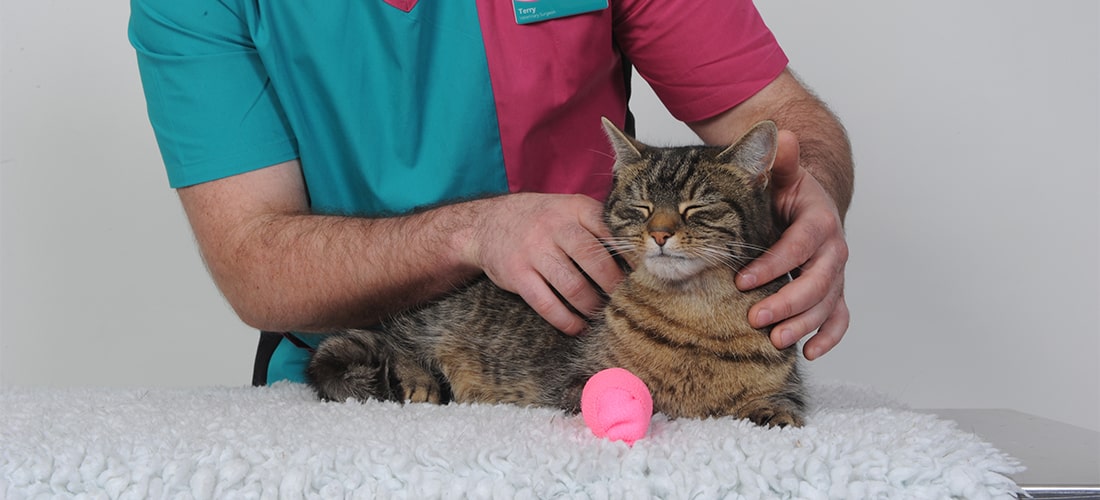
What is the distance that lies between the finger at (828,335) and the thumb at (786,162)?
0.63ft

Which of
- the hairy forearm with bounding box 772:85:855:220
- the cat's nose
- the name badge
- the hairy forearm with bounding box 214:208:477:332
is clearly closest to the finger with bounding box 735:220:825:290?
the cat's nose

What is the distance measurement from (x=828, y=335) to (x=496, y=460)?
0.57 meters

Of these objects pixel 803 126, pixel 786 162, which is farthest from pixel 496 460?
pixel 803 126

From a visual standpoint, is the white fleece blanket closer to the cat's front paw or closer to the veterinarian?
the cat's front paw

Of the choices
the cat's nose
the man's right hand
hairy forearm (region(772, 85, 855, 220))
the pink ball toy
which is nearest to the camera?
the pink ball toy

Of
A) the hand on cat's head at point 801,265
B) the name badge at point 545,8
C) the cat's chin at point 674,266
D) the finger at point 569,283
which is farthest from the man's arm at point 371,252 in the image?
the name badge at point 545,8

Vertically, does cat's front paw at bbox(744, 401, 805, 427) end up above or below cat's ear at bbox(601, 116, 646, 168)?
below

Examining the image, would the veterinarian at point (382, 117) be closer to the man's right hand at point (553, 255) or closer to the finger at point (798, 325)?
the man's right hand at point (553, 255)

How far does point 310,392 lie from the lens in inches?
54.9

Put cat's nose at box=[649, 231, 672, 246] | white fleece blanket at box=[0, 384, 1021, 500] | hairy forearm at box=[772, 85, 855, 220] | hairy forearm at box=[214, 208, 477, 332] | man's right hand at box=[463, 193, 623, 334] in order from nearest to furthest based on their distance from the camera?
white fleece blanket at box=[0, 384, 1021, 500]
cat's nose at box=[649, 231, 672, 246]
man's right hand at box=[463, 193, 623, 334]
hairy forearm at box=[214, 208, 477, 332]
hairy forearm at box=[772, 85, 855, 220]

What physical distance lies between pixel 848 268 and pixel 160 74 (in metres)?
1.68

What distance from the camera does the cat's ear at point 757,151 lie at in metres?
1.09

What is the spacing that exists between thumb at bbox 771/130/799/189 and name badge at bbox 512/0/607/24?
0.53m

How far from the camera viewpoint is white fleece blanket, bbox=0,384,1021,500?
0.84m
